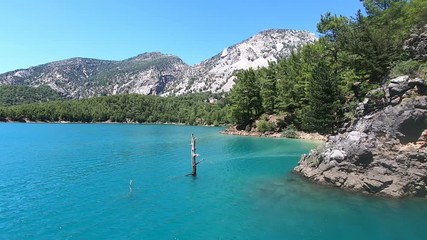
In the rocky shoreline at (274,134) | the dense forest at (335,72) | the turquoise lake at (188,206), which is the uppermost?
the dense forest at (335,72)

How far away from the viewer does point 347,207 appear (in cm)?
2677

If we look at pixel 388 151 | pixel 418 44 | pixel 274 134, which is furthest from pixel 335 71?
pixel 388 151

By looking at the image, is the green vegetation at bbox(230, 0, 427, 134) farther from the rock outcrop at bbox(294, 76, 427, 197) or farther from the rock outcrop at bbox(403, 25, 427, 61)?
the rock outcrop at bbox(294, 76, 427, 197)

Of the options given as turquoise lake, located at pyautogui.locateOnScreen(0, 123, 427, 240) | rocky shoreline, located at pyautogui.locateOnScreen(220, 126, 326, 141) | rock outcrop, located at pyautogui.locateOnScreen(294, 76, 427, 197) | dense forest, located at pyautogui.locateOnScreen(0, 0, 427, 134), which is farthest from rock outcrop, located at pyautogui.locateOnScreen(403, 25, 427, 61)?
rocky shoreline, located at pyautogui.locateOnScreen(220, 126, 326, 141)

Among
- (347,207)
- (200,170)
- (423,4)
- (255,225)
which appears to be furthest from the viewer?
(423,4)

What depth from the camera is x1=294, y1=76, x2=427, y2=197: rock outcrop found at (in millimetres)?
29469

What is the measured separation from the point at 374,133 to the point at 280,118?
58581 mm

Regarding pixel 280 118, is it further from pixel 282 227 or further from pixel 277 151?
pixel 282 227

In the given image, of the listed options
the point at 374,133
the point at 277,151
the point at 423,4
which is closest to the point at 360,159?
the point at 374,133

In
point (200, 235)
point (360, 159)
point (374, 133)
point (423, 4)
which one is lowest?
point (200, 235)

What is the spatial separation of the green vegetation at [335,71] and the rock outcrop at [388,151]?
4766 millimetres

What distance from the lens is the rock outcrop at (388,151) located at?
29469 millimetres

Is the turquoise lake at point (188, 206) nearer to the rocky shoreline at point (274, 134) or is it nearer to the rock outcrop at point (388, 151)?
the rock outcrop at point (388, 151)

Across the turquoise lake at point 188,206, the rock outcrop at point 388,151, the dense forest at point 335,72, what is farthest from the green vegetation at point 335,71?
the turquoise lake at point 188,206
